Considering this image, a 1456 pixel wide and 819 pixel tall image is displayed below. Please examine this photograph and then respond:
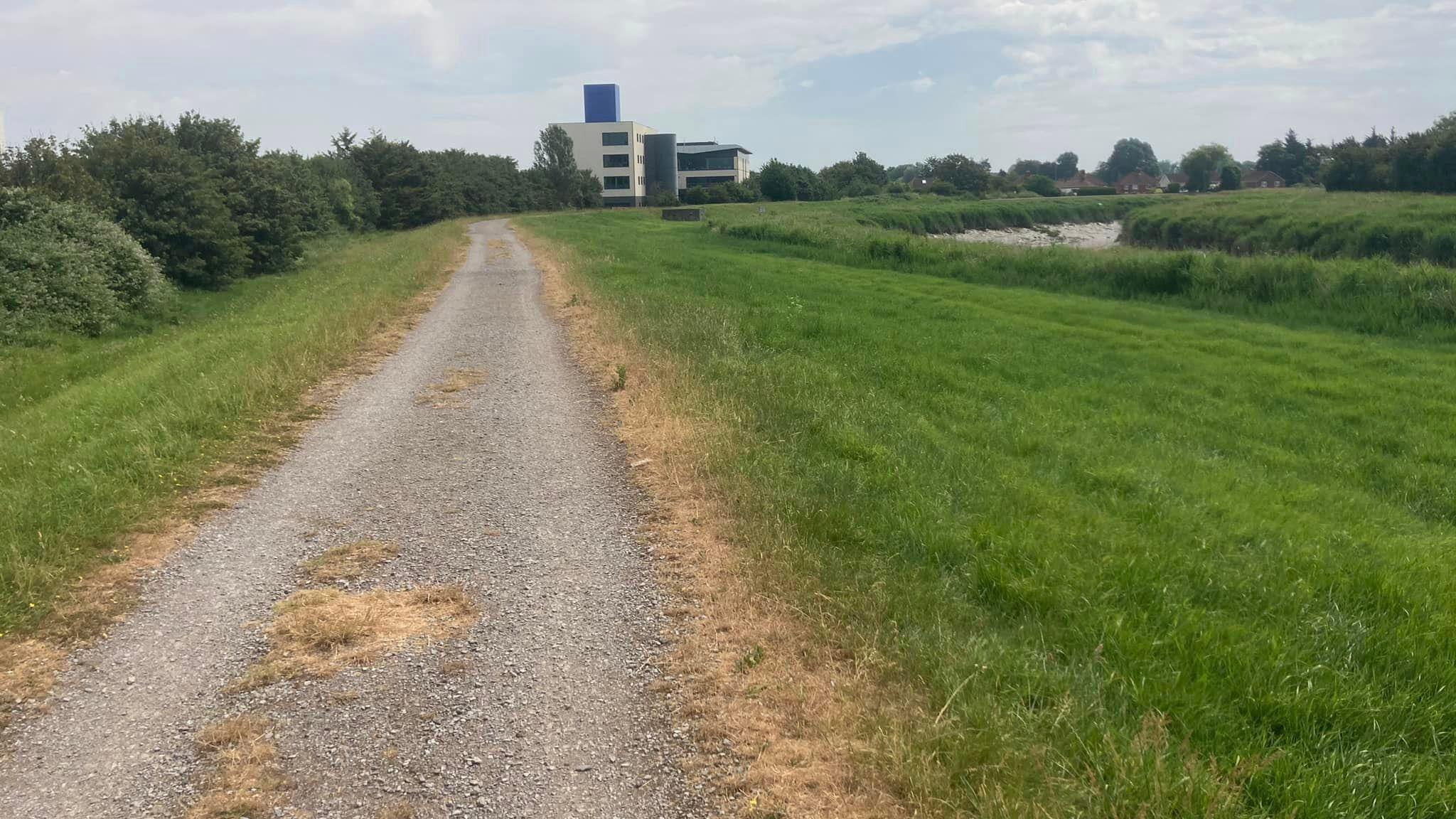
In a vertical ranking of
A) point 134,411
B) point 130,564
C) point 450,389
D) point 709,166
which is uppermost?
point 709,166

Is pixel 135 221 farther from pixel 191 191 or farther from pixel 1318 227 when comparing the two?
pixel 1318 227

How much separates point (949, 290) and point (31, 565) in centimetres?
1971

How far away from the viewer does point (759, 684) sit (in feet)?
13.7

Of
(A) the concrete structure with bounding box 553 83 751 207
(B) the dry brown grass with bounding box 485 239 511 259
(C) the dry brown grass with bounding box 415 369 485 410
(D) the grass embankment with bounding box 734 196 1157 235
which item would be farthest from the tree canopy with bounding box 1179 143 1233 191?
(C) the dry brown grass with bounding box 415 369 485 410

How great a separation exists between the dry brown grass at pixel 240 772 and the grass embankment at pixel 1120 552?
2.36 metres

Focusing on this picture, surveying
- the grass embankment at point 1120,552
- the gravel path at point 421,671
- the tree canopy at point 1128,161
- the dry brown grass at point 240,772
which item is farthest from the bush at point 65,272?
the tree canopy at point 1128,161

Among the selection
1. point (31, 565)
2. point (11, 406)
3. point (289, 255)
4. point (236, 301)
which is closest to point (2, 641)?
point (31, 565)

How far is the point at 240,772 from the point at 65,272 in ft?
68.7

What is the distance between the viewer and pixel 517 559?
18.9 feet

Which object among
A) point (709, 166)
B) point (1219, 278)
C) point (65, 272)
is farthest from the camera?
point (709, 166)

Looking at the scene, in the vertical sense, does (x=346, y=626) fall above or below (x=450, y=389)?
below

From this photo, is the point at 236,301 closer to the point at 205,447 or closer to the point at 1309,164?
the point at 205,447

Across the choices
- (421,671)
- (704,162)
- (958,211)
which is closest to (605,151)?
(704,162)

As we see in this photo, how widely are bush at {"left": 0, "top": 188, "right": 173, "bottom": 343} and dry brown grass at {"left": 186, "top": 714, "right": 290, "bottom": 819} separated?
1768 cm
